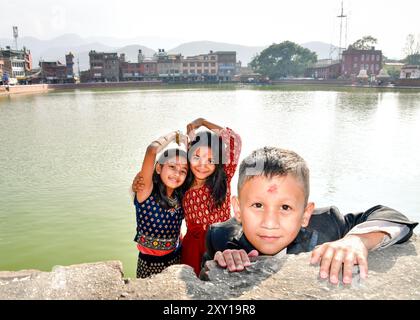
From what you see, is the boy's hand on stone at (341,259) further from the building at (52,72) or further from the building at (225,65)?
the building at (225,65)

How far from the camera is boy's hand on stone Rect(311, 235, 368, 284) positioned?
133cm

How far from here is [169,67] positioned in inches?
2945

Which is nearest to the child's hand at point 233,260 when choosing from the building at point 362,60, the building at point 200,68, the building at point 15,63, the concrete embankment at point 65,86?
the concrete embankment at point 65,86

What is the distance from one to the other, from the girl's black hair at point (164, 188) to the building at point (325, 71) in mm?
71421

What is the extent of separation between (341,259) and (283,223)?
0.35m

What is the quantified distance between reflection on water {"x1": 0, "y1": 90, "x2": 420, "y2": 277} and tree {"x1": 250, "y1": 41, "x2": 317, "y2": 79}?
54.9 m

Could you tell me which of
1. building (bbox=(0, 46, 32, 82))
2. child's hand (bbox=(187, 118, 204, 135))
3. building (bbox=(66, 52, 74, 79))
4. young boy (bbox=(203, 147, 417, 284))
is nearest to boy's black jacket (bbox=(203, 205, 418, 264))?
young boy (bbox=(203, 147, 417, 284))

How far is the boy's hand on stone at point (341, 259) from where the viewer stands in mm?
1331

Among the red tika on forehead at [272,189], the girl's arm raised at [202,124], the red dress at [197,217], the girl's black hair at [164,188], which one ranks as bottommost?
the red dress at [197,217]

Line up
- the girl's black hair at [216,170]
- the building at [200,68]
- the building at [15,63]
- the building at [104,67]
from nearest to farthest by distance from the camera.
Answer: the girl's black hair at [216,170]
the building at [15,63]
the building at [104,67]
the building at [200,68]

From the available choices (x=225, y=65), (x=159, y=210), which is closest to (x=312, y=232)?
(x=159, y=210)
